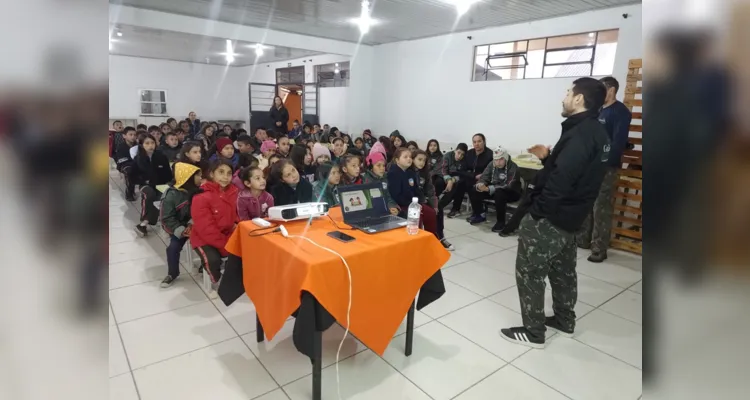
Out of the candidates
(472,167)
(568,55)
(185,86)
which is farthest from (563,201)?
(185,86)

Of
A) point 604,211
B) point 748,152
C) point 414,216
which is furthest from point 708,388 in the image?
point 604,211

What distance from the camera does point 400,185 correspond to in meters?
3.42

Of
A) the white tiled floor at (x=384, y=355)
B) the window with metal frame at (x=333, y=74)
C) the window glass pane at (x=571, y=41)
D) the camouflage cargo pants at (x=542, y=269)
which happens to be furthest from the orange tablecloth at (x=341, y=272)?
the window with metal frame at (x=333, y=74)

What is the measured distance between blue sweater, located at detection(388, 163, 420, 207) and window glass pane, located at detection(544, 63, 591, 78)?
3.16m

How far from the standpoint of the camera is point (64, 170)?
0.32 m

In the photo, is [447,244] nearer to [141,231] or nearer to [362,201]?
[362,201]

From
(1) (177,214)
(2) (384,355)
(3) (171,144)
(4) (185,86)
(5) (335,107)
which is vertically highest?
(4) (185,86)

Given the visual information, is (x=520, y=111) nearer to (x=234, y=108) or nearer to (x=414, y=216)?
(x=414, y=216)

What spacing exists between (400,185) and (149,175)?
2.93 metres

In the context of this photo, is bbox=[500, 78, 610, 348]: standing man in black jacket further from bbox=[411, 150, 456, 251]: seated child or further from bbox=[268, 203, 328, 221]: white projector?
bbox=[411, 150, 456, 251]: seated child

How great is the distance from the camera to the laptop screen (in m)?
2.13

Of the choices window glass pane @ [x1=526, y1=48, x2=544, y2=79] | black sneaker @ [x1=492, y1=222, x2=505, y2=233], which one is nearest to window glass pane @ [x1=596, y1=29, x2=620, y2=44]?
window glass pane @ [x1=526, y1=48, x2=544, y2=79]

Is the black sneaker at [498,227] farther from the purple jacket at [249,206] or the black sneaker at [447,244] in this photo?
the purple jacket at [249,206]

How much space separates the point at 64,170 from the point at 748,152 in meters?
0.49
